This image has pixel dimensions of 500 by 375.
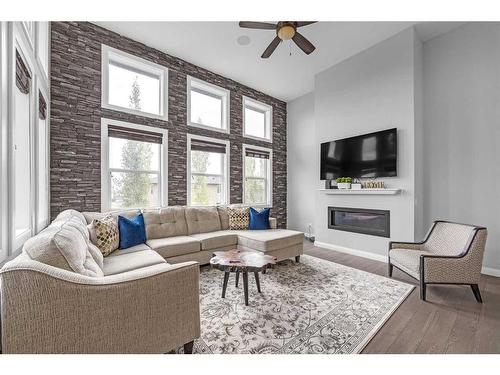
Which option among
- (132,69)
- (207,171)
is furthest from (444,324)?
(132,69)

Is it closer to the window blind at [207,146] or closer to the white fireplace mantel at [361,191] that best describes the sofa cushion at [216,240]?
the window blind at [207,146]

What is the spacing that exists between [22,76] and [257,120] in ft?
14.7

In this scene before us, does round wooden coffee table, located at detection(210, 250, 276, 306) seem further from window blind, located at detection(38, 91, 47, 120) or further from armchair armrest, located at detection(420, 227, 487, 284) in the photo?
window blind, located at detection(38, 91, 47, 120)

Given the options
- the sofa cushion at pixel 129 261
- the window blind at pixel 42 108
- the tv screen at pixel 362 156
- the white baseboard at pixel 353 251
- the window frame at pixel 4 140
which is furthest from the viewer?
the white baseboard at pixel 353 251

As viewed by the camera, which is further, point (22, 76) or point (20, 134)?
point (20, 134)

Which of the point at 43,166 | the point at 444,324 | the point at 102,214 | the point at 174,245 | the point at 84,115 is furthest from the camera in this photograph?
the point at 84,115

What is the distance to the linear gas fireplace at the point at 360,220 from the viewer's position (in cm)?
379

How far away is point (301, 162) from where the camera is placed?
586cm

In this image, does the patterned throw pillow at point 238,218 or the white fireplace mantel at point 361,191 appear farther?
the patterned throw pillow at point 238,218

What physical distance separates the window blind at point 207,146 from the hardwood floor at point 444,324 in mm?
3834

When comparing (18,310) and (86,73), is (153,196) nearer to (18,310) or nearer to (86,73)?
(86,73)

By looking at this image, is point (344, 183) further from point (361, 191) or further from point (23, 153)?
point (23, 153)

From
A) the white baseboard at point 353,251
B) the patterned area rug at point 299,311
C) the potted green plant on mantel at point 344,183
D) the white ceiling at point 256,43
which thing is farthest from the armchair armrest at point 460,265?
the white ceiling at point 256,43
